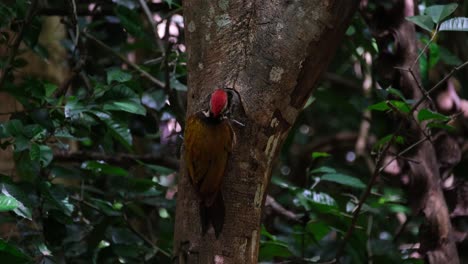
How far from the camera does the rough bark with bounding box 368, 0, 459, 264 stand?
2.13 metres

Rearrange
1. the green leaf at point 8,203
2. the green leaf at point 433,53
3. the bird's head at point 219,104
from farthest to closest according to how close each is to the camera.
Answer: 1. the green leaf at point 433,53
2. the green leaf at point 8,203
3. the bird's head at point 219,104

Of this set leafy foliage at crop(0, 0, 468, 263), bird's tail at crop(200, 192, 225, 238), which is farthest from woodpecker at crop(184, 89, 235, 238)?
leafy foliage at crop(0, 0, 468, 263)

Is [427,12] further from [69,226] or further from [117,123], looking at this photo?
[69,226]

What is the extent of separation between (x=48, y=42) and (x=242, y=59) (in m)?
1.64

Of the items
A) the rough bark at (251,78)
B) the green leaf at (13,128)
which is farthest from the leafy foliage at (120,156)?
the rough bark at (251,78)

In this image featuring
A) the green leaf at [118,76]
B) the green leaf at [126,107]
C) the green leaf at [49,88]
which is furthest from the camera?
the green leaf at [49,88]

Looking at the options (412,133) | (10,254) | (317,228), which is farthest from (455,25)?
(10,254)

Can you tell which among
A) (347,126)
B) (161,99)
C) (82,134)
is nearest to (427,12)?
(161,99)

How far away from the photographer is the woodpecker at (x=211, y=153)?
138cm

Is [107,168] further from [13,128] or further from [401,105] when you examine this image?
[401,105]

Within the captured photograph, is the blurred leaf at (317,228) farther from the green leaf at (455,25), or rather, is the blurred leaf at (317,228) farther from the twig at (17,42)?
the twig at (17,42)

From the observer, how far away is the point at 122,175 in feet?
6.83

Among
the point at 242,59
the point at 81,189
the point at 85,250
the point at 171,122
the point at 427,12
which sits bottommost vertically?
the point at 85,250

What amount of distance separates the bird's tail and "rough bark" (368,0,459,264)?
3.02 feet
